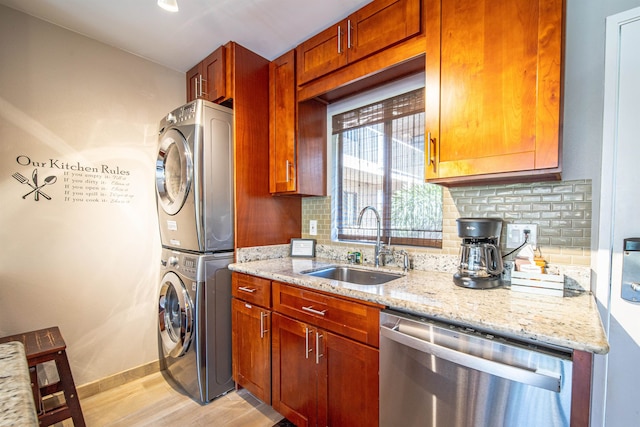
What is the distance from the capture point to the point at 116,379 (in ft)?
6.79

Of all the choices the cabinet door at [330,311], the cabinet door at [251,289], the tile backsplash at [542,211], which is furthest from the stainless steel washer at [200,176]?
the tile backsplash at [542,211]

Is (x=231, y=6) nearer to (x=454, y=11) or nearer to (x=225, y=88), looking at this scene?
(x=225, y=88)

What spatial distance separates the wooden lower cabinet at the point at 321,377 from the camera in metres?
1.23

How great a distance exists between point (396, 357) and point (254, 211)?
1.42 meters

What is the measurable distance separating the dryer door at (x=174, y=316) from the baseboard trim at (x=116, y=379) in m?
0.23

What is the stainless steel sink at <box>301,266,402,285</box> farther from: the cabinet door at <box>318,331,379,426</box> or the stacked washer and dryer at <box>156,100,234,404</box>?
the stacked washer and dryer at <box>156,100,234,404</box>

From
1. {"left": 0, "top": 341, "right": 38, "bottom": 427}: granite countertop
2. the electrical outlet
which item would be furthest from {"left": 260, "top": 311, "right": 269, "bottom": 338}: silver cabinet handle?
the electrical outlet

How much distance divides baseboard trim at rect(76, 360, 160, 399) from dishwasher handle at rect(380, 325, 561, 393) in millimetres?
2118

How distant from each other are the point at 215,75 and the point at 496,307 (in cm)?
226

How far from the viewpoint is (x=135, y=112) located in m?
2.18

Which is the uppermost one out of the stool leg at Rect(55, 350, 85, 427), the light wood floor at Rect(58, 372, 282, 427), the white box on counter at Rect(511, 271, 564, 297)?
the white box on counter at Rect(511, 271, 564, 297)

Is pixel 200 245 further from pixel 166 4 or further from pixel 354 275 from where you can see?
pixel 166 4

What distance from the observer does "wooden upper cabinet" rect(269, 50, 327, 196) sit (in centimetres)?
204

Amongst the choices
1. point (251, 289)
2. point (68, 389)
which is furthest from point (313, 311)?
point (68, 389)
